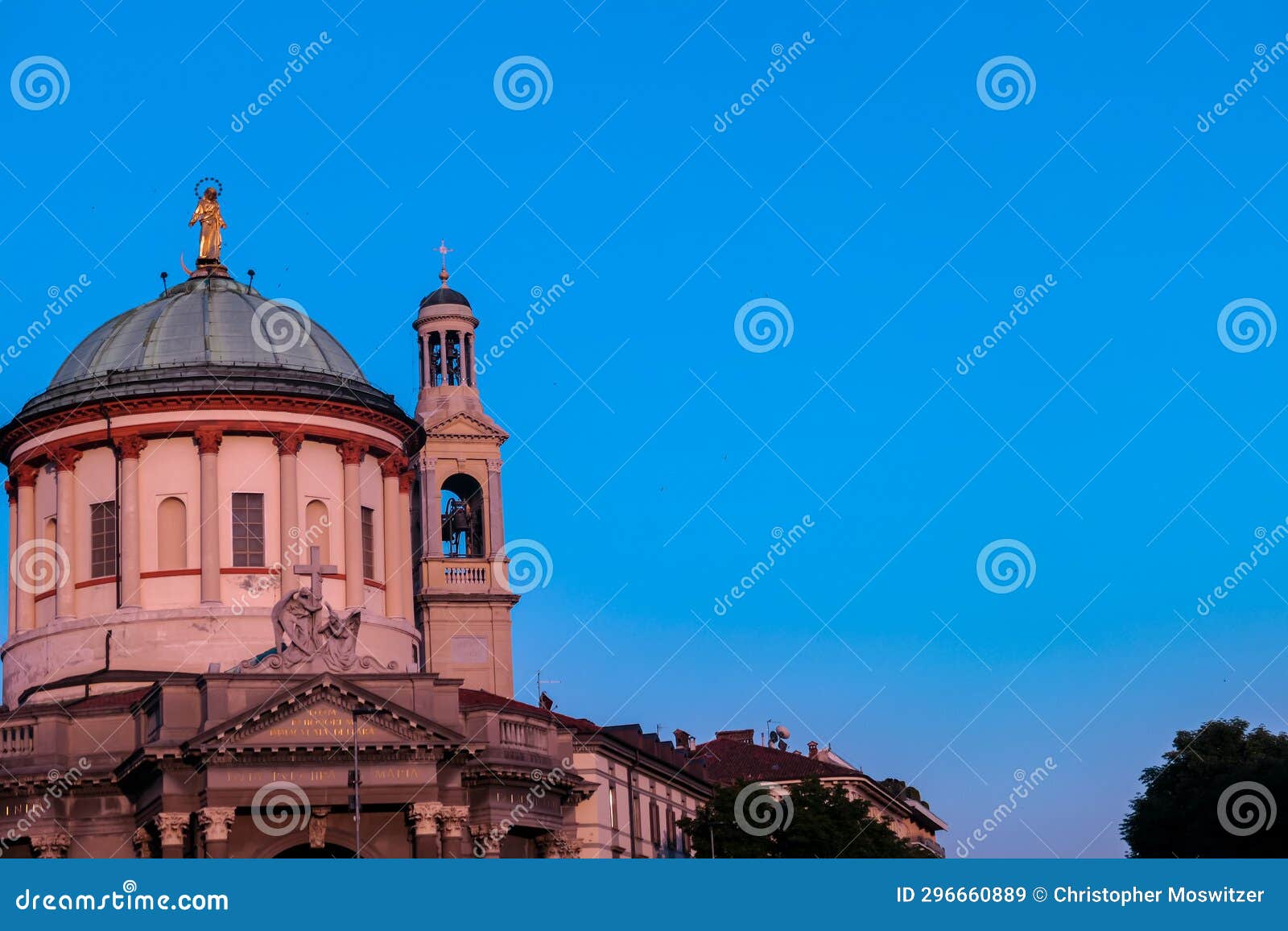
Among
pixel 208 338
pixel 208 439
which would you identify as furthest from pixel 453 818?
pixel 208 338

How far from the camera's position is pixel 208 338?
66.4 m

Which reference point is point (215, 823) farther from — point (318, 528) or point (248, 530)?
point (318, 528)

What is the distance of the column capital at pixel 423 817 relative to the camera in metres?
56.5

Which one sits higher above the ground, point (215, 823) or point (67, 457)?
point (67, 457)

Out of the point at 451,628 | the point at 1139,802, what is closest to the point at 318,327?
the point at 451,628

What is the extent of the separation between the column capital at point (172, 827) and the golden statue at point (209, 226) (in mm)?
21532

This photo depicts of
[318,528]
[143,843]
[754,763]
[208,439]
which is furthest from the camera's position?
[754,763]

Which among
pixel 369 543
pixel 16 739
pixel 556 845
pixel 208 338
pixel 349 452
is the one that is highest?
pixel 208 338

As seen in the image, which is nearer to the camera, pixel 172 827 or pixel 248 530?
pixel 172 827

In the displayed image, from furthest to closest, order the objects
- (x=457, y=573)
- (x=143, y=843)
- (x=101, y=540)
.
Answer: (x=457, y=573) < (x=101, y=540) < (x=143, y=843)

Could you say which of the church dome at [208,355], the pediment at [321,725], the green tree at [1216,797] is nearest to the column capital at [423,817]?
the pediment at [321,725]

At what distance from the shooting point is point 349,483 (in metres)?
66.3

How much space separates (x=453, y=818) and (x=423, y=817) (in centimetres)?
101

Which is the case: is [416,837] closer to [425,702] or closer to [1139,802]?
[425,702]
